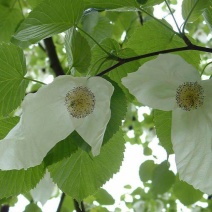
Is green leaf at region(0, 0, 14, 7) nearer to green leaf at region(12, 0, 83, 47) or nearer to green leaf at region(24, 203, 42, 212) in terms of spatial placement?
green leaf at region(24, 203, 42, 212)

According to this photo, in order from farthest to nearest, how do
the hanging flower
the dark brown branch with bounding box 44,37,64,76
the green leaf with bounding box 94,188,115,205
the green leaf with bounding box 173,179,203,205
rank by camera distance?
the green leaf with bounding box 94,188,115,205, the dark brown branch with bounding box 44,37,64,76, the green leaf with bounding box 173,179,203,205, the hanging flower

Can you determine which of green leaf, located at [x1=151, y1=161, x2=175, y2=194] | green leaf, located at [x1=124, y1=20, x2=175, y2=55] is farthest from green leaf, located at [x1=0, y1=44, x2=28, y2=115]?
green leaf, located at [x1=151, y1=161, x2=175, y2=194]

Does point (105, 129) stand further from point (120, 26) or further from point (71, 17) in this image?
point (120, 26)

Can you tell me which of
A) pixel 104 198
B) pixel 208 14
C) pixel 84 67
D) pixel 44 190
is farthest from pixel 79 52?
pixel 104 198

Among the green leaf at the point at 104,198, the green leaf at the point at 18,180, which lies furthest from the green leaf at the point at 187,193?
the green leaf at the point at 18,180

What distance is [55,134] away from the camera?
664mm

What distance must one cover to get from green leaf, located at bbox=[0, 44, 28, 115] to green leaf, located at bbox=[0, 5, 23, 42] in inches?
28.9

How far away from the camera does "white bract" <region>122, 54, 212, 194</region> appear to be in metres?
0.65

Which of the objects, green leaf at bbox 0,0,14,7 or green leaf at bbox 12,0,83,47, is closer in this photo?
green leaf at bbox 12,0,83,47

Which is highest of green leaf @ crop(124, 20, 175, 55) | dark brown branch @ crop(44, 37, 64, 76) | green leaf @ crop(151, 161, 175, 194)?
green leaf @ crop(124, 20, 175, 55)

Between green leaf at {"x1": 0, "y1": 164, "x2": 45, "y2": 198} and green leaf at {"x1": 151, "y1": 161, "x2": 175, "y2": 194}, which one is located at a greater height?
green leaf at {"x1": 0, "y1": 164, "x2": 45, "y2": 198}

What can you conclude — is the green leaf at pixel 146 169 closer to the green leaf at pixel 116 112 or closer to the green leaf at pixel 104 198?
the green leaf at pixel 104 198

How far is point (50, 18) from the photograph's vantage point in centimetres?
70

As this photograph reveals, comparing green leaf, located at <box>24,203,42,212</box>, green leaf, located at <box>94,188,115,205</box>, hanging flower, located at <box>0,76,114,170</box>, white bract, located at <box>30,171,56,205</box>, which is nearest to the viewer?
hanging flower, located at <box>0,76,114,170</box>
